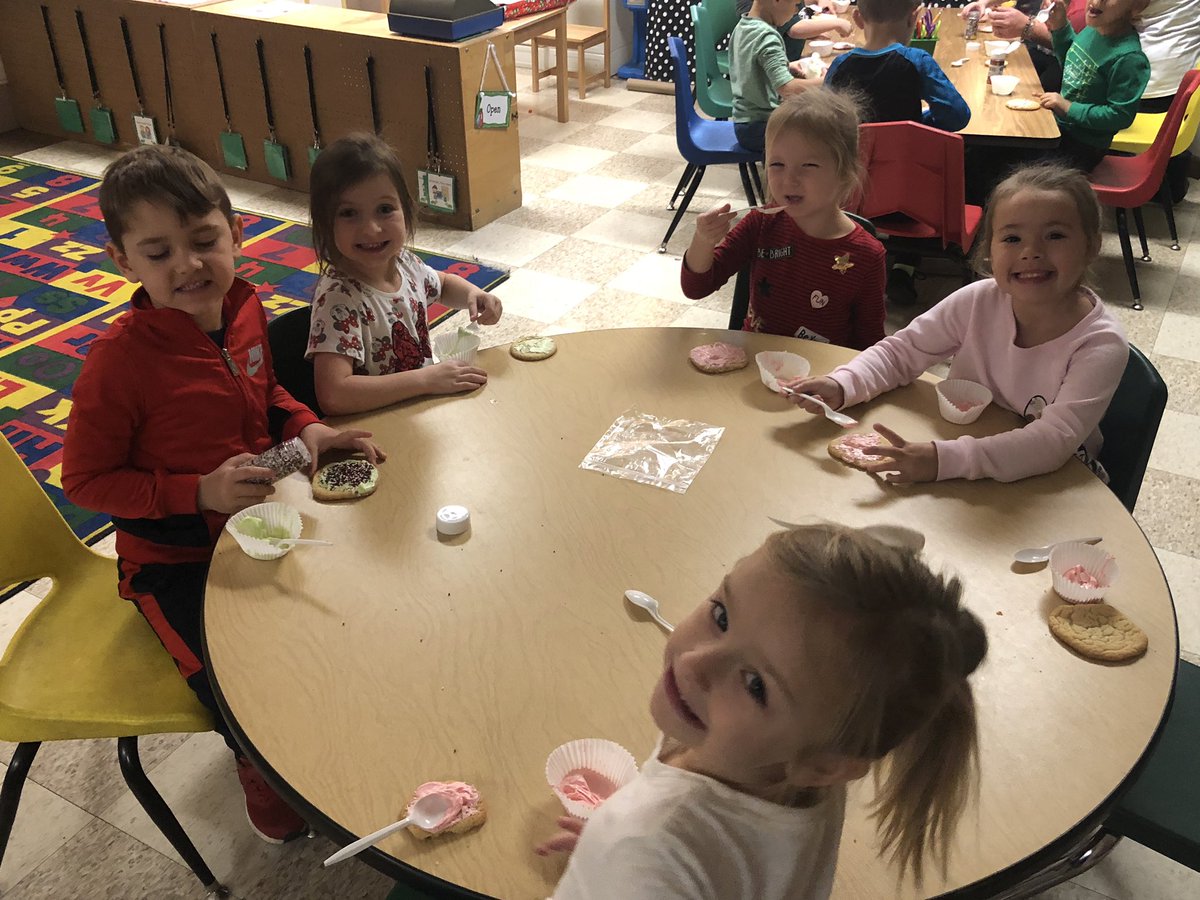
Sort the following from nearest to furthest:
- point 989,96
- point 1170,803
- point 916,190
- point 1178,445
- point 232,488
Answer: point 1170,803
point 232,488
point 1178,445
point 916,190
point 989,96

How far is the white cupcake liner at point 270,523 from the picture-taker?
122 centimetres

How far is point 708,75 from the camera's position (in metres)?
4.60

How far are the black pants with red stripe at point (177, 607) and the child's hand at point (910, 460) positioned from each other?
102 cm

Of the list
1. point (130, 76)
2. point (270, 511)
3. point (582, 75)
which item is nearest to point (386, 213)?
point (270, 511)

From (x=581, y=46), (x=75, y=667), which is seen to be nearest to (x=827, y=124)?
(x=75, y=667)

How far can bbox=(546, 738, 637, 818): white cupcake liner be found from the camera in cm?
92

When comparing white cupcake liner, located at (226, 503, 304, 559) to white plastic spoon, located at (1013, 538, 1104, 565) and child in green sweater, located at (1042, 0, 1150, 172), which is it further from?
child in green sweater, located at (1042, 0, 1150, 172)

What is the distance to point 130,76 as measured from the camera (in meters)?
4.84

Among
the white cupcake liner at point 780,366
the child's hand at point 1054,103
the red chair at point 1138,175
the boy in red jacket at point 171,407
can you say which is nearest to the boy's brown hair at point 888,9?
the child's hand at point 1054,103

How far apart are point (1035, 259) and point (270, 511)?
127 centimetres

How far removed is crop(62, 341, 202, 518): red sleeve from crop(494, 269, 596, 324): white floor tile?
220 centimetres

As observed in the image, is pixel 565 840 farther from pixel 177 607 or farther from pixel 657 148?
pixel 657 148

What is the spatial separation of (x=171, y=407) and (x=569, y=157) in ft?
13.3

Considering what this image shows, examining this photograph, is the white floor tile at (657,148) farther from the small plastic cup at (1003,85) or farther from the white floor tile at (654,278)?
the small plastic cup at (1003,85)
